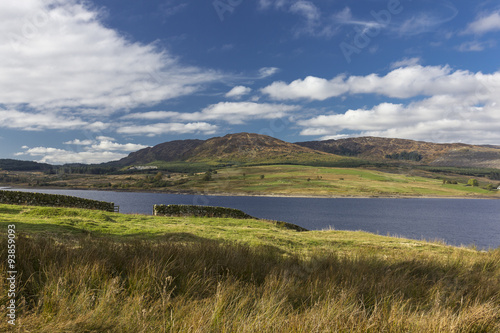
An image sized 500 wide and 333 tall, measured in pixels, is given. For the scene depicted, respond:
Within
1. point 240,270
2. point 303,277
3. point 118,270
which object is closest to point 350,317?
point 303,277

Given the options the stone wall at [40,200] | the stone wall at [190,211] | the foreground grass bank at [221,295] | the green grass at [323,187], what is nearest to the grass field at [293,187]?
the green grass at [323,187]

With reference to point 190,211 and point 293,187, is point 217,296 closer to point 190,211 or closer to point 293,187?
point 190,211

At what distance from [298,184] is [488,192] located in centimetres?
11286

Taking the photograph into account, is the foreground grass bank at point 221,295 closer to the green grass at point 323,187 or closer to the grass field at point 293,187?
the green grass at point 323,187

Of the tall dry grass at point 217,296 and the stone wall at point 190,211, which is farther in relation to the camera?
the stone wall at point 190,211

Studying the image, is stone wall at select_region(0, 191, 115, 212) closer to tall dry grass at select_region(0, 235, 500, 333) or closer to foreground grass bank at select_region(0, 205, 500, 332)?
foreground grass bank at select_region(0, 205, 500, 332)

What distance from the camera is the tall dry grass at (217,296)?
A: 3.96m

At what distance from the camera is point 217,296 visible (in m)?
4.59

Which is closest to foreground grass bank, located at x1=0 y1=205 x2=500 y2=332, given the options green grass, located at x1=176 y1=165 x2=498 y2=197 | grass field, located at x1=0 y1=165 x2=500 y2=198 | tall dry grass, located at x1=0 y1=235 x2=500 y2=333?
tall dry grass, located at x1=0 y1=235 x2=500 y2=333

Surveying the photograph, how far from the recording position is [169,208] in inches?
1094

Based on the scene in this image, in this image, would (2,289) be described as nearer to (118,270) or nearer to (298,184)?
(118,270)

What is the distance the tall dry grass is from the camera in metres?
3.96

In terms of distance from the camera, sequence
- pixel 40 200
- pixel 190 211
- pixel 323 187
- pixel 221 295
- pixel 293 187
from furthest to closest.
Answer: pixel 323 187 → pixel 293 187 → pixel 190 211 → pixel 40 200 → pixel 221 295

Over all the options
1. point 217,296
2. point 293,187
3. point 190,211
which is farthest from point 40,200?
point 293,187
